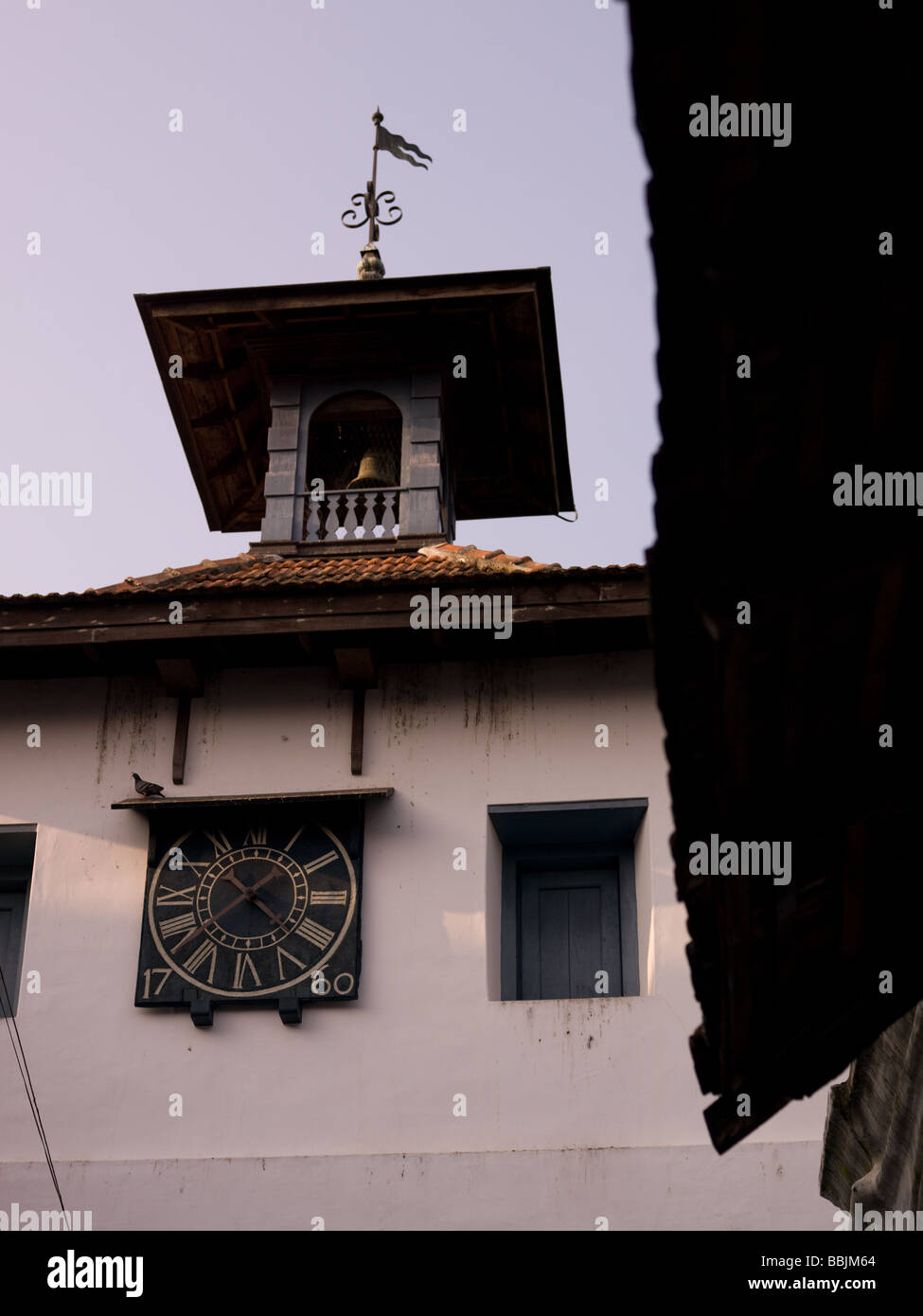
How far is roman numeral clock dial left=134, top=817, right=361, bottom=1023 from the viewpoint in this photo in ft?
31.2

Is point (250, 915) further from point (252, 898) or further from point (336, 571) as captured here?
point (336, 571)

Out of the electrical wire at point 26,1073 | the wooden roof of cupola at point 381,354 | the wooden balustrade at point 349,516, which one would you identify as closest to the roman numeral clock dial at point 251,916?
the electrical wire at point 26,1073

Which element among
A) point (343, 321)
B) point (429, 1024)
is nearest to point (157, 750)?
point (429, 1024)

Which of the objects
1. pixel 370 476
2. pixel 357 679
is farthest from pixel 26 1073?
pixel 370 476

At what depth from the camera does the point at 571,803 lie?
32.9 ft

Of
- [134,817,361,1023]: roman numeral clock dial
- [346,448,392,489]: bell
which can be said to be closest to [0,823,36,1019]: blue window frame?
[134,817,361,1023]: roman numeral clock dial

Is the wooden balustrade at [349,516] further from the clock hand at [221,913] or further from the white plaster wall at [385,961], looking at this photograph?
the clock hand at [221,913]

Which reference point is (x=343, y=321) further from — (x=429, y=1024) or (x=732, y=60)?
(x=732, y=60)

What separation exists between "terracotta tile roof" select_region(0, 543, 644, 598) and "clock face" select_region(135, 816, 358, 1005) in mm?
1485

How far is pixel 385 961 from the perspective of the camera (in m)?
9.58

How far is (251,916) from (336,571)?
275 centimetres

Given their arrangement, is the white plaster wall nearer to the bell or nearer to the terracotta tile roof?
the terracotta tile roof
